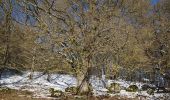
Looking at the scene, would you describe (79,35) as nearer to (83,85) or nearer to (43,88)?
(83,85)

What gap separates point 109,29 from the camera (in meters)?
25.7

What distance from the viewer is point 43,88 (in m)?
32.4

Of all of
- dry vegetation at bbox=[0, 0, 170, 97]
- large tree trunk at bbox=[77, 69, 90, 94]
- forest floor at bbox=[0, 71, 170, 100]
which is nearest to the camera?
dry vegetation at bbox=[0, 0, 170, 97]

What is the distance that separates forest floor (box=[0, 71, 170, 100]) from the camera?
25263 millimetres

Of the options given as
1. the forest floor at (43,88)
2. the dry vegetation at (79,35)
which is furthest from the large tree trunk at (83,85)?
the forest floor at (43,88)

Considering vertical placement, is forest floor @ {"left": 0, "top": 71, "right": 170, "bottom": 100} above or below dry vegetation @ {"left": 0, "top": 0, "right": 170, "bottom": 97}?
below

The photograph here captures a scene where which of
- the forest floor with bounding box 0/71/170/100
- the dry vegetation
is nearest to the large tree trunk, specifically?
the dry vegetation

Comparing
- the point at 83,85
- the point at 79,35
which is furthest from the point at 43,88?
the point at 79,35

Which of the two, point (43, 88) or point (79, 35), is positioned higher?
point (79, 35)

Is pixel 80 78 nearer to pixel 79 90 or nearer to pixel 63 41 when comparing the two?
pixel 79 90

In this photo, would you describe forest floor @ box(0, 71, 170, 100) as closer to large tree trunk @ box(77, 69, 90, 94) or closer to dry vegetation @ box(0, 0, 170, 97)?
large tree trunk @ box(77, 69, 90, 94)

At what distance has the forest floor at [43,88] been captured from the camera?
2526 centimetres

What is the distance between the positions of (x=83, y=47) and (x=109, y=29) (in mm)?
2272

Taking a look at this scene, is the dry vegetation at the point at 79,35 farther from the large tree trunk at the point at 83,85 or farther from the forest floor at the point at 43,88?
the forest floor at the point at 43,88
